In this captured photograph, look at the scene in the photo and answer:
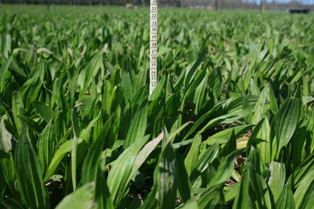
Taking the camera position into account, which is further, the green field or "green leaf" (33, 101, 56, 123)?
"green leaf" (33, 101, 56, 123)

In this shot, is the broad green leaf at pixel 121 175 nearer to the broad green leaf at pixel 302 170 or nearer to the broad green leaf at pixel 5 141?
the broad green leaf at pixel 5 141

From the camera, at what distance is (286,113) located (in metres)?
1.31

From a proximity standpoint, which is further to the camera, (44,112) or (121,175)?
(44,112)

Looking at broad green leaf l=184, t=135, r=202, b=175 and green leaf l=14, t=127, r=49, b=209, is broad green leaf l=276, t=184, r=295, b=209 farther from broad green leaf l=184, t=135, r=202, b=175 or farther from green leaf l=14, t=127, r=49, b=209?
green leaf l=14, t=127, r=49, b=209

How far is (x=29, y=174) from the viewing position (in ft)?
3.10

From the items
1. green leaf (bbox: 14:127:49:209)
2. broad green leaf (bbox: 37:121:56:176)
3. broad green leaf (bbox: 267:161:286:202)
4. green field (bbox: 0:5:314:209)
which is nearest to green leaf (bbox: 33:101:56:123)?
green field (bbox: 0:5:314:209)

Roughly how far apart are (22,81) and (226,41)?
339 centimetres

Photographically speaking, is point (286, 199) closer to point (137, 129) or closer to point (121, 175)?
point (121, 175)

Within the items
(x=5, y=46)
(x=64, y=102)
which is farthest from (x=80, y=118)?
(x=5, y=46)

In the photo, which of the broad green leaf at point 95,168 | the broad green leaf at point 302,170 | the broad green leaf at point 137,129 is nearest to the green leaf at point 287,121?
the broad green leaf at point 302,170

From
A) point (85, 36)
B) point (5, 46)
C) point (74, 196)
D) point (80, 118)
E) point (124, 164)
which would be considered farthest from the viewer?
point (85, 36)

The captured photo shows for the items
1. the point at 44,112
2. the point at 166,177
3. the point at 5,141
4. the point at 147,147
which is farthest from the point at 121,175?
the point at 44,112

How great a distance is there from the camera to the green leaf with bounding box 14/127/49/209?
36.4 inches

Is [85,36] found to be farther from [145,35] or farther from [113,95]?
[113,95]
